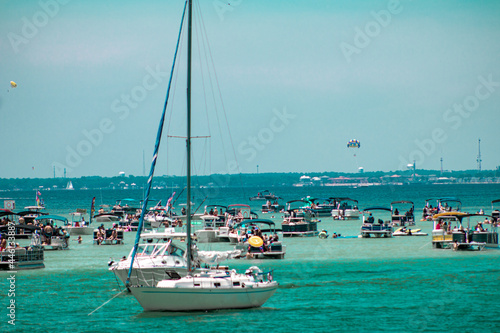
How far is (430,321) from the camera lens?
35.8m

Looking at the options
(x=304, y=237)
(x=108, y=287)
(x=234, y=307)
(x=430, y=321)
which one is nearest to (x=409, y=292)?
(x=430, y=321)

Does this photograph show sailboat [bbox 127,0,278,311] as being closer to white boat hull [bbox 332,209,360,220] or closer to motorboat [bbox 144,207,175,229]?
motorboat [bbox 144,207,175,229]

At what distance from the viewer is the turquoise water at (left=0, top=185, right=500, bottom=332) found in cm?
3497

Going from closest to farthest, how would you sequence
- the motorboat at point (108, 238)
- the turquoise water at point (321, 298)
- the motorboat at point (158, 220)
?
the turquoise water at point (321, 298), the motorboat at point (108, 238), the motorboat at point (158, 220)

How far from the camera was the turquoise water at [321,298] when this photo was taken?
1377 inches

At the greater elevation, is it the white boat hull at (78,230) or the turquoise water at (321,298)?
the white boat hull at (78,230)

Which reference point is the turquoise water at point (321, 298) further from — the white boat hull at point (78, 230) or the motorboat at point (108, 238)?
the white boat hull at point (78, 230)

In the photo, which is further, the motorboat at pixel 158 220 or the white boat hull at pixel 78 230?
the motorboat at pixel 158 220

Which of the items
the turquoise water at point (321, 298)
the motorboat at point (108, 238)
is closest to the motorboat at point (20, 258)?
the turquoise water at point (321, 298)

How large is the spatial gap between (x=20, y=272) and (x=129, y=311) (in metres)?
17.1

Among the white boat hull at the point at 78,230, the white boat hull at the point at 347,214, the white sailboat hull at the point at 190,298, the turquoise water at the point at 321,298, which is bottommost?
the turquoise water at the point at 321,298

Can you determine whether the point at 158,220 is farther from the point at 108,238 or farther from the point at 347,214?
the point at 347,214

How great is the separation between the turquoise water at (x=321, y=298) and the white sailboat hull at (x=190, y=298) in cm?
54

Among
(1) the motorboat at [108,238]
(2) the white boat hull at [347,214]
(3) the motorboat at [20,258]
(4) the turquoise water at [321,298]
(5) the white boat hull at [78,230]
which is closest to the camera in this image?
(4) the turquoise water at [321,298]
